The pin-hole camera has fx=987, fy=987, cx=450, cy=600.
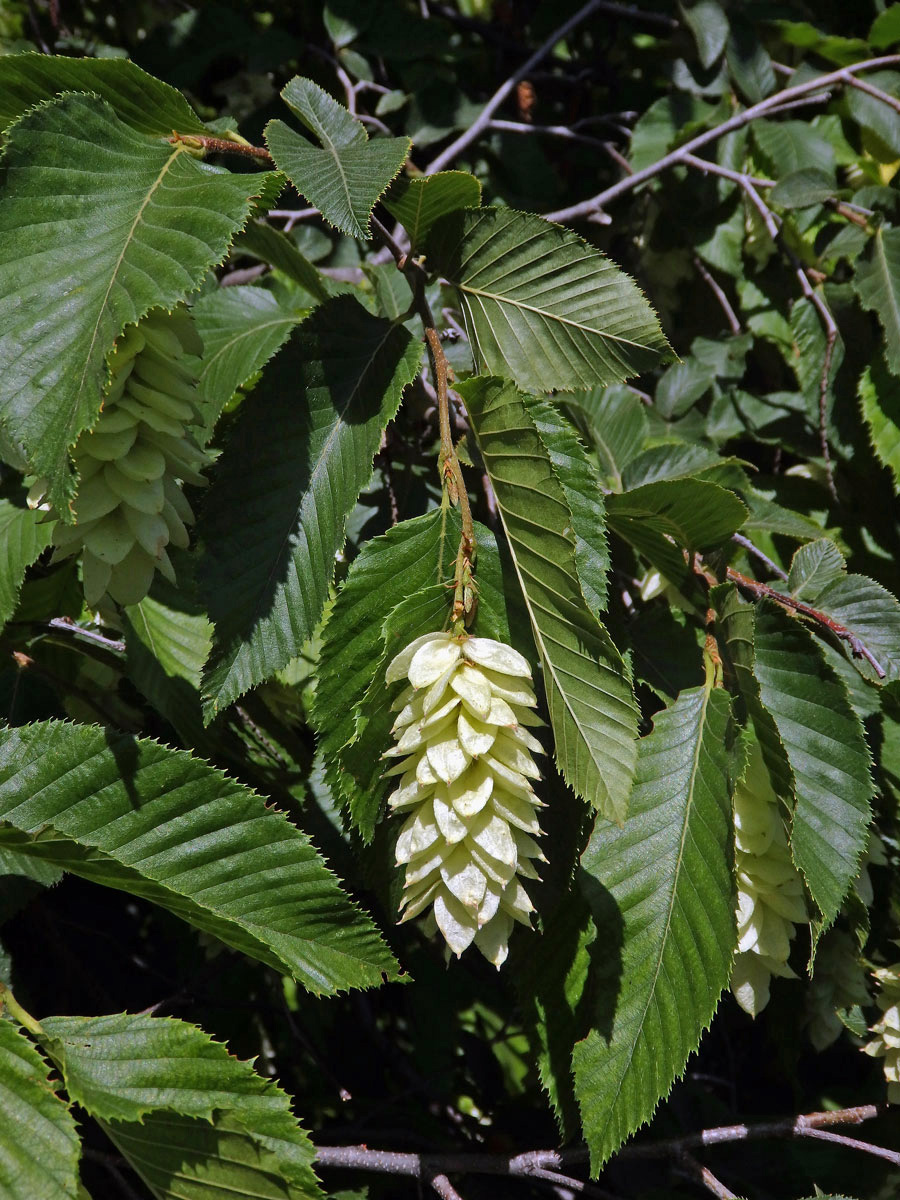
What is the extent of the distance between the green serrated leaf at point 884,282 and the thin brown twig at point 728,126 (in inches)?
16.0

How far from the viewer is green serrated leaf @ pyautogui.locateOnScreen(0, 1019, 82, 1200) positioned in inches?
38.4

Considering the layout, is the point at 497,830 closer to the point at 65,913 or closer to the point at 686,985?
the point at 686,985

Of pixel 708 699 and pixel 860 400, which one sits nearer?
pixel 708 699

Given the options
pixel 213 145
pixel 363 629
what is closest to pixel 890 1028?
pixel 363 629

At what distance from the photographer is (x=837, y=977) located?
167 cm

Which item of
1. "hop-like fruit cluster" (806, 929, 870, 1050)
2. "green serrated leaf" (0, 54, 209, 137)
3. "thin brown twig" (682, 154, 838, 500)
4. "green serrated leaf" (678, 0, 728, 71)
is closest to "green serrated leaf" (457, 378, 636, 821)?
"green serrated leaf" (0, 54, 209, 137)

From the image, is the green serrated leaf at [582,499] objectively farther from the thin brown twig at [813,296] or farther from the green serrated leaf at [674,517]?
the thin brown twig at [813,296]

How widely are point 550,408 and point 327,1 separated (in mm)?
1778

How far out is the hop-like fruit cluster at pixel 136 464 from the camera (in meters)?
1.04

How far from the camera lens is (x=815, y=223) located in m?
2.30

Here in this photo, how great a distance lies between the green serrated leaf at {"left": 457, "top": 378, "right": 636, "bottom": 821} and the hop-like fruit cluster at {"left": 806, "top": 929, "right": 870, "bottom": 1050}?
2.81ft

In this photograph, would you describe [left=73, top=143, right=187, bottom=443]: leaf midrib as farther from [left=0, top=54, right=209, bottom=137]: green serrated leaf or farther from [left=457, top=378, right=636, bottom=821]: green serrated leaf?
[left=457, top=378, right=636, bottom=821]: green serrated leaf

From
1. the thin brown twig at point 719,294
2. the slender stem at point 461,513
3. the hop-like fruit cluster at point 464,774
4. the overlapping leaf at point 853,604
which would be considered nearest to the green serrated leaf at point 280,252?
the slender stem at point 461,513

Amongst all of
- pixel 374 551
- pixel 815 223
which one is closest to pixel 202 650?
pixel 374 551
